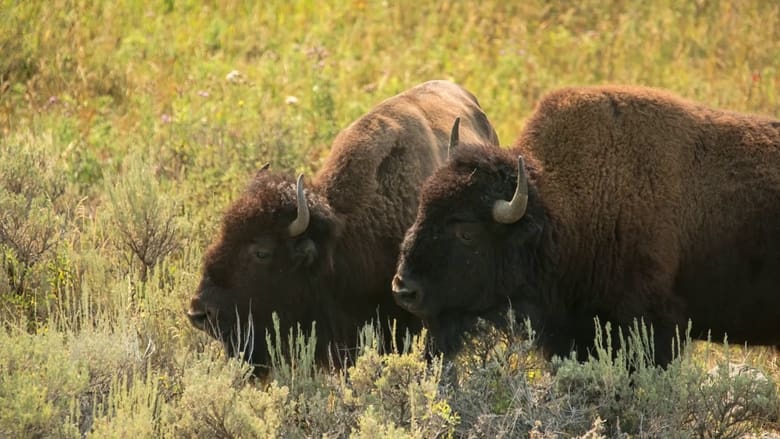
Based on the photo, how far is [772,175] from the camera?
5758mm

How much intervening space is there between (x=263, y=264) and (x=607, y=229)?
1.55m

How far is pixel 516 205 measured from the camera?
5.46 metres

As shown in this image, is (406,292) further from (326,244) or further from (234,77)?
(234,77)

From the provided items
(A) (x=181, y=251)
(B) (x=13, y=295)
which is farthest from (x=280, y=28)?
(B) (x=13, y=295)

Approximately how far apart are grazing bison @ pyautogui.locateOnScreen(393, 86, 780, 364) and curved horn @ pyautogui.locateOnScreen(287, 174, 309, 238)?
24.6 inches

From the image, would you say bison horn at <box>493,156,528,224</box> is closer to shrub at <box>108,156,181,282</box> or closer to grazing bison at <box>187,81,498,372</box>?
grazing bison at <box>187,81,498,372</box>

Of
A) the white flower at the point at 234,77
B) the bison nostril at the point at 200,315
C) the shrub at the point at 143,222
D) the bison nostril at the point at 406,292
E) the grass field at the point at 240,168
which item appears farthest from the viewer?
the white flower at the point at 234,77

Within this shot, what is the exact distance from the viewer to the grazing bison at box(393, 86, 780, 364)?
554 centimetres

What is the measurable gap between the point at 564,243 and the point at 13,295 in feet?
9.15

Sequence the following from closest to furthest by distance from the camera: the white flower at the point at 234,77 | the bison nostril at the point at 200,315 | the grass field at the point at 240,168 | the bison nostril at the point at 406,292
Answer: the grass field at the point at 240,168 → the bison nostril at the point at 406,292 → the bison nostril at the point at 200,315 → the white flower at the point at 234,77

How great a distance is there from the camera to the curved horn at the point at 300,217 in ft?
19.3

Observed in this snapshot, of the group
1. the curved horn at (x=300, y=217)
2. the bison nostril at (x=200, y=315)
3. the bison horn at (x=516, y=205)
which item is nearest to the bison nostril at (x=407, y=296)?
the bison horn at (x=516, y=205)

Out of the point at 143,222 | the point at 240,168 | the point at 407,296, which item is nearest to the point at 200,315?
the point at 407,296

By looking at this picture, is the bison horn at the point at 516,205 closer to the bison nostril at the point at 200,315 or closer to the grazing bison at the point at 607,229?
the grazing bison at the point at 607,229
